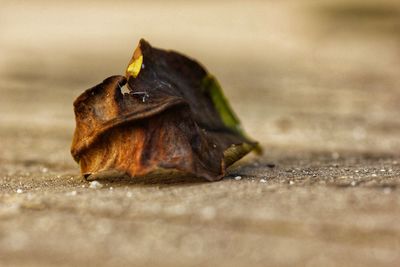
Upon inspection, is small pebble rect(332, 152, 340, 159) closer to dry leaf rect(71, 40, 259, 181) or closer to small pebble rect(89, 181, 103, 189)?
dry leaf rect(71, 40, 259, 181)

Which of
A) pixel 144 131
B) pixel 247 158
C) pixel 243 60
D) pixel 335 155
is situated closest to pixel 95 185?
pixel 144 131

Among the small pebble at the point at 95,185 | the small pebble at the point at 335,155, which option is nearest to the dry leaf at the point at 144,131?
the small pebble at the point at 95,185

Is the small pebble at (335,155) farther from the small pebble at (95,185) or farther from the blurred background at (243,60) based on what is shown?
the small pebble at (95,185)

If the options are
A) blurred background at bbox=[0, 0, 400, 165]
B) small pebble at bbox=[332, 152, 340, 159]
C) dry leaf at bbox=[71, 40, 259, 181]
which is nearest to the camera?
dry leaf at bbox=[71, 40, 259, 181]

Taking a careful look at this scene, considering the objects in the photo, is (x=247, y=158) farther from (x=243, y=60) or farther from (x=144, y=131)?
(x=243, y=60)

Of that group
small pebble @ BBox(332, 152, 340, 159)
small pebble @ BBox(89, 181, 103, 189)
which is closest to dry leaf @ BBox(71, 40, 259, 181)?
small pebble @ BBox(89, 181, 103, 189)

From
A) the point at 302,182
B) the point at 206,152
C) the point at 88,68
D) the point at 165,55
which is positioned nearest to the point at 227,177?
the point at 206,152
